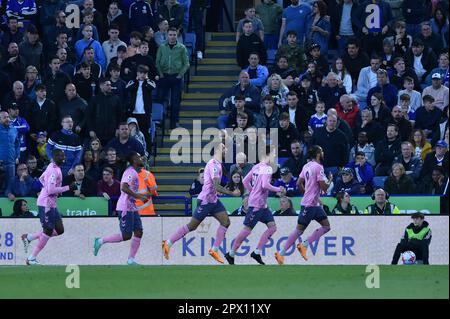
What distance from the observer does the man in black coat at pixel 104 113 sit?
2775 cm

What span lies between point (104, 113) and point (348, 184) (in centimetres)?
538

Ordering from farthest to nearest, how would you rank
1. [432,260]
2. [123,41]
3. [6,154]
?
1. [123,41]
2. [6,154]
3. [432,260]

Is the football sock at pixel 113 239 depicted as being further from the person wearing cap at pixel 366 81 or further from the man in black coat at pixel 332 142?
the person wearing cap at pixel 366 81

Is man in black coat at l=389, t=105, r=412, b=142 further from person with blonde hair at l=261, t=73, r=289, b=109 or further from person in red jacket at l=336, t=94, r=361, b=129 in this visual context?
person with blonde hair at l=261, t=73, r=289, b=109

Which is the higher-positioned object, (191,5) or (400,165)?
(191,5)

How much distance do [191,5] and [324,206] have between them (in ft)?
24.5

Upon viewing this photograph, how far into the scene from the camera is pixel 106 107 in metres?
27.7

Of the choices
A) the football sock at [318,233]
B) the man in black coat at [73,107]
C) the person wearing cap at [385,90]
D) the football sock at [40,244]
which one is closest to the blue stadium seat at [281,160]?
the person wearing cap at [385,90]

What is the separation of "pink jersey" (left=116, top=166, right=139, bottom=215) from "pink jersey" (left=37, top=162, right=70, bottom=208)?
1035mm

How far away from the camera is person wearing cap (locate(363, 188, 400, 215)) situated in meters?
24.9

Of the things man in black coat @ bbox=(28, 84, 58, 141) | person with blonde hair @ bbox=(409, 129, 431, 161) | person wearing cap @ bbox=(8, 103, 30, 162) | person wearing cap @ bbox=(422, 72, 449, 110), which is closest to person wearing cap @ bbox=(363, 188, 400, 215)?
person with blonde hair @ bbox=(409, 129, 431, 161)
